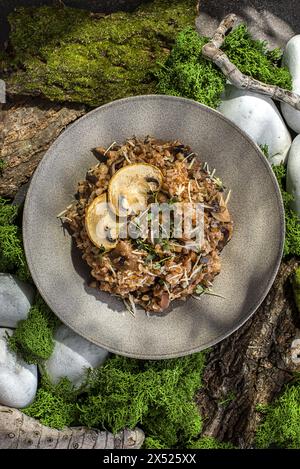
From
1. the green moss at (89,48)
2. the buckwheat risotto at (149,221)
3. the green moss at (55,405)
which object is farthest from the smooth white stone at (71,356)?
the green moss at (89,48)

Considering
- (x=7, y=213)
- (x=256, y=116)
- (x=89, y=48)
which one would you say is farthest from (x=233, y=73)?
(x=7, y=213)

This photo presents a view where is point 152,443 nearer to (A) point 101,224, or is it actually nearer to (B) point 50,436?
(B) point 50,436

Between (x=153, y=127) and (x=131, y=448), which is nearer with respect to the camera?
(x=153, y=127)

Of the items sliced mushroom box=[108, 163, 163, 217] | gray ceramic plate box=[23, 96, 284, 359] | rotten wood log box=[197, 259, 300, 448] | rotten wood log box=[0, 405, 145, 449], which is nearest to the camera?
sliced mushroom box=[108, 163, 163, 217]

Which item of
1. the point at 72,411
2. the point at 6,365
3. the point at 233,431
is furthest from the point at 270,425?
the point at 6,365

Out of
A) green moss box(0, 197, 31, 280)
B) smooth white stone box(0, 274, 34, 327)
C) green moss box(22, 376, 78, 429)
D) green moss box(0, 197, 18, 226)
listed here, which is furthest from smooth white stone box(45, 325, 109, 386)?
green moss box(0, 197, 18, 226)

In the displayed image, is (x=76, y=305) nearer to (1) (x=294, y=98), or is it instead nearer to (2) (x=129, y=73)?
(2) (x=129, y=73)

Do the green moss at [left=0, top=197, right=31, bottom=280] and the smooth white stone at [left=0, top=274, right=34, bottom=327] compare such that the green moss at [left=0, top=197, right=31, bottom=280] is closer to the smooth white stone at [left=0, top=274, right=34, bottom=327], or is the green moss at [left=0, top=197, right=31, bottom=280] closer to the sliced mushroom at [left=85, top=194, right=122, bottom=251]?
the smooth white stone at [left=0, top=274, right=34, bottom=327]

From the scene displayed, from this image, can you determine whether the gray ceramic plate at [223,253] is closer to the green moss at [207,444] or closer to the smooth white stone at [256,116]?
the smooth white stone at [256,116]
